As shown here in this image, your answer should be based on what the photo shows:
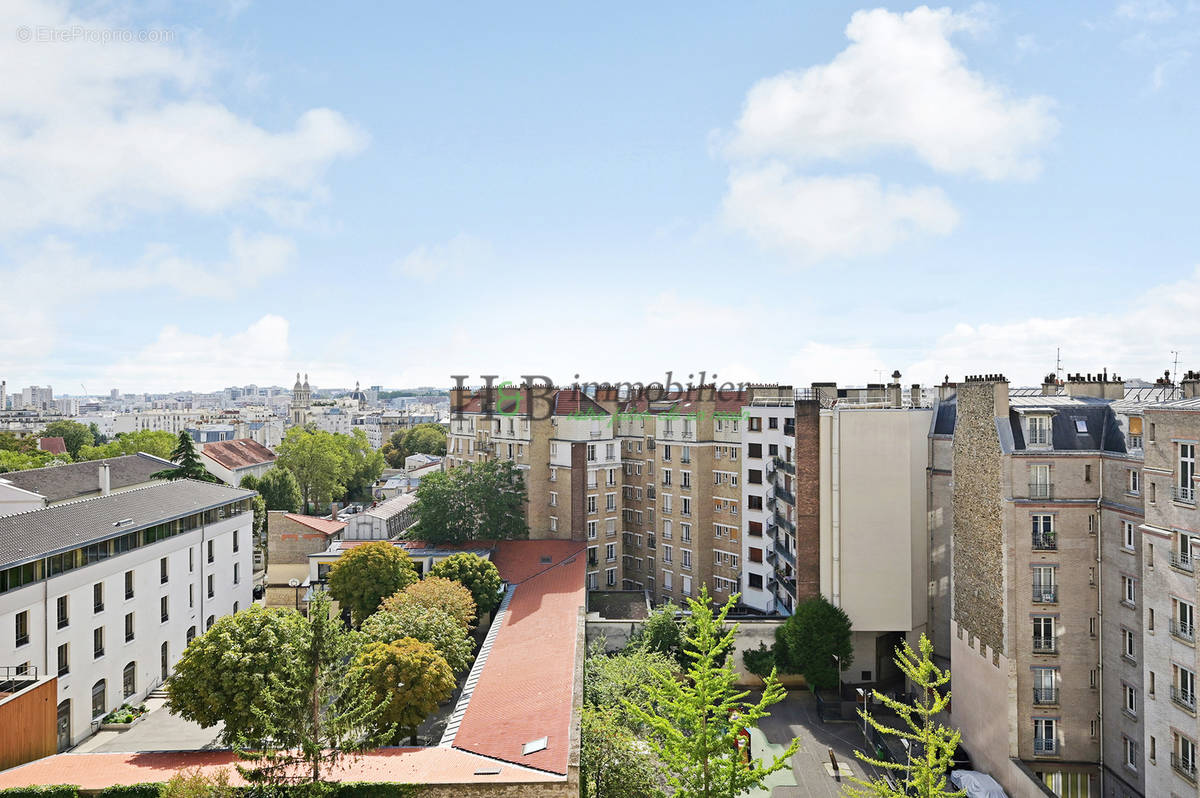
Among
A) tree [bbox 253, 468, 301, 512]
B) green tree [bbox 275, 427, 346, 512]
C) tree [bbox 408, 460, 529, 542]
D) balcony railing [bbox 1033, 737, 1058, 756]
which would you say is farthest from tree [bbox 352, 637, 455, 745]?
green tree [bbox 275, 427, 346, 512]

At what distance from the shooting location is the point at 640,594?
4756 cm

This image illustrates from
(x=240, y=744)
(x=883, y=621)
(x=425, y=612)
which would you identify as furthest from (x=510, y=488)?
(x=240, y=744)

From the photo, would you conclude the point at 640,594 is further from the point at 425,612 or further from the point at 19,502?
the point at 19,502

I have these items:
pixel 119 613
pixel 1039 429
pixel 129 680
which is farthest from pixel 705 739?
pixel 129 680

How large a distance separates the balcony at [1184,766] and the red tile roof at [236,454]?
98.2m

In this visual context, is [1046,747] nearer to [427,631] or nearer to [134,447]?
[427,631]

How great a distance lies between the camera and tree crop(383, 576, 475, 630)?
3403 centimetres

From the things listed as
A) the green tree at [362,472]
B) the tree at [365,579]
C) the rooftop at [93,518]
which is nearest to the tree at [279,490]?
the green tree at [362,472]

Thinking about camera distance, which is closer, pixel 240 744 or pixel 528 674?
pixel 240 744

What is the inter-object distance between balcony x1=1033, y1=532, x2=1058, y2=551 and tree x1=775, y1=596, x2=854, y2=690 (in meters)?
13.1

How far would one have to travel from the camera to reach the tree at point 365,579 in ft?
127

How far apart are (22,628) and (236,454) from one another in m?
81.5

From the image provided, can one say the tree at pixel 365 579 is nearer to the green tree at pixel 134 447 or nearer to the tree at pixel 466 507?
the tree at pixel 466 507

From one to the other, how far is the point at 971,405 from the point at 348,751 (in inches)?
1124
